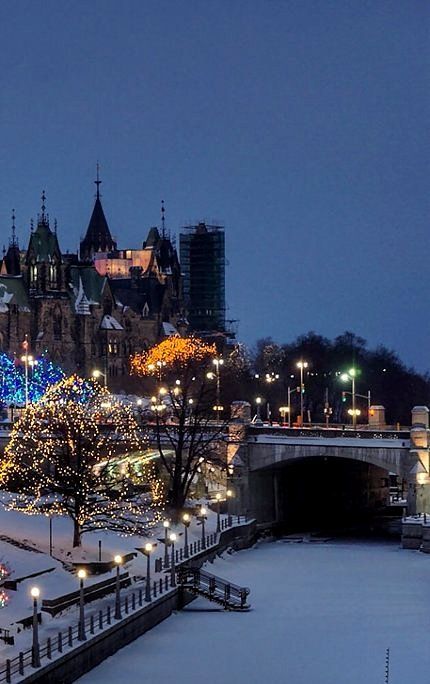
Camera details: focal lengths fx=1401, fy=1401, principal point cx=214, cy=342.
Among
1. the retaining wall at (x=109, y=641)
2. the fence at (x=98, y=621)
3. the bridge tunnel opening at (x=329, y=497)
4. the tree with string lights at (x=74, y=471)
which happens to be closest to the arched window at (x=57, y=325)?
the bridge tunnel opening at (x=329, y=497)

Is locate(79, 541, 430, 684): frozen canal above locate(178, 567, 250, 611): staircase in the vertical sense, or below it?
below

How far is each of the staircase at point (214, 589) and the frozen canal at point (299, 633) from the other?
0.57 m

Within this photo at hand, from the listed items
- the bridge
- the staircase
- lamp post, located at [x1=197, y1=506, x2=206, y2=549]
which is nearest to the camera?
the staircase

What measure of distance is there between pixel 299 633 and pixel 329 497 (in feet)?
171

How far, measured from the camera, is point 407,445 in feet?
262

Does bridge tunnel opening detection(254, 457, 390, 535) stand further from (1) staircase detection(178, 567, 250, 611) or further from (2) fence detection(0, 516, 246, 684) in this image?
(1) staircase detection(178, 567, 250, 611)

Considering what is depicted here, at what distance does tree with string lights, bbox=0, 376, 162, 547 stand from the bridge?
6.78m

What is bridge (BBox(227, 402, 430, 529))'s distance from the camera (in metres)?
79.7

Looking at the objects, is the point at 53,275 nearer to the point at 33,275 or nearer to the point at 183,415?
the point at 33,275

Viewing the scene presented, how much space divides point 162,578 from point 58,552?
21.1 ft

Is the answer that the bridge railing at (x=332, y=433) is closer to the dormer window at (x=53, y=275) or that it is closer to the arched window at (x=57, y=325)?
the arched window at (x=57, y=325)

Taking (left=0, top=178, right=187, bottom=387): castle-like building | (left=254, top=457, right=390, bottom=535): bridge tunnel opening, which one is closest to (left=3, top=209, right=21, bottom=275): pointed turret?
(left=0, top=178, right=187, bottom=387): castle-like building


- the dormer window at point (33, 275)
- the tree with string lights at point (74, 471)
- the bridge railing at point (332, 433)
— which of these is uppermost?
the dormer window at point (33, 275)

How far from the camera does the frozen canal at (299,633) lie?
45500 millimetres
